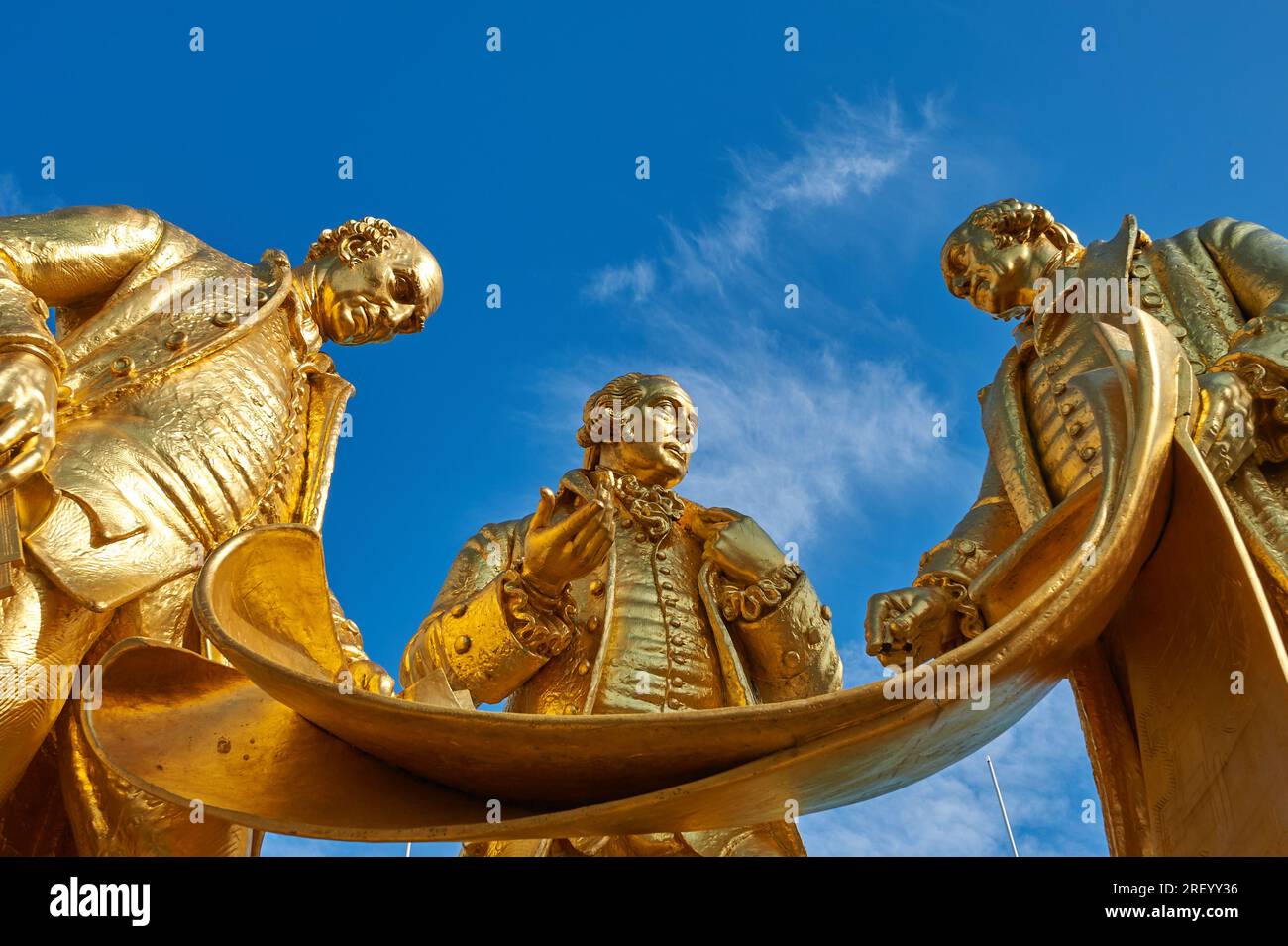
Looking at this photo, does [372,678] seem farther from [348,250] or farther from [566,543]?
[348,250]

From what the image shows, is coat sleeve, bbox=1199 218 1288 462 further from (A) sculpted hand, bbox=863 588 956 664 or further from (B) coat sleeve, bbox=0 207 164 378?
(B) coat sleeve, bbox=0 207 164 378

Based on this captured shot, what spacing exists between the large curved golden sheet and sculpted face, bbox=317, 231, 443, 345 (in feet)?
6.54

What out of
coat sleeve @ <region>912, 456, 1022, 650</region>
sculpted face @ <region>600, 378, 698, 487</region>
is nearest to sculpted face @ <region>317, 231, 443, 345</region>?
sculpted face @ <region>600, 378, 698, 487</region>

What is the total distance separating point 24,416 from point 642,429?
89.7 inches

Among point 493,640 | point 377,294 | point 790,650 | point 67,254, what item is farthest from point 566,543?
point 67,254

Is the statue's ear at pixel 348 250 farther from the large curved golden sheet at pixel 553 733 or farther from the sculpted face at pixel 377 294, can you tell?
the large curved golden sheet at pixel 553 733

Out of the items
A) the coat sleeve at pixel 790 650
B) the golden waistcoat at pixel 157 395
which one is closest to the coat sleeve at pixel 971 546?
the coat sleeve at pixel 790 650

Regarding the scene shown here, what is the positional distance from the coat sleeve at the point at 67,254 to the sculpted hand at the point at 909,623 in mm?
2402

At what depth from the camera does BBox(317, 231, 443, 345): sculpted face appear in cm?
508

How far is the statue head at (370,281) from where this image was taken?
5082 millimetres

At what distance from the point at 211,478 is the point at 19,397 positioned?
0.68 m

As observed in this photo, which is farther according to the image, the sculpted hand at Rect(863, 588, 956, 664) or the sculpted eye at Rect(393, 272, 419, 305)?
the sculpted eye at Rect(393, 272, 419, 305)
